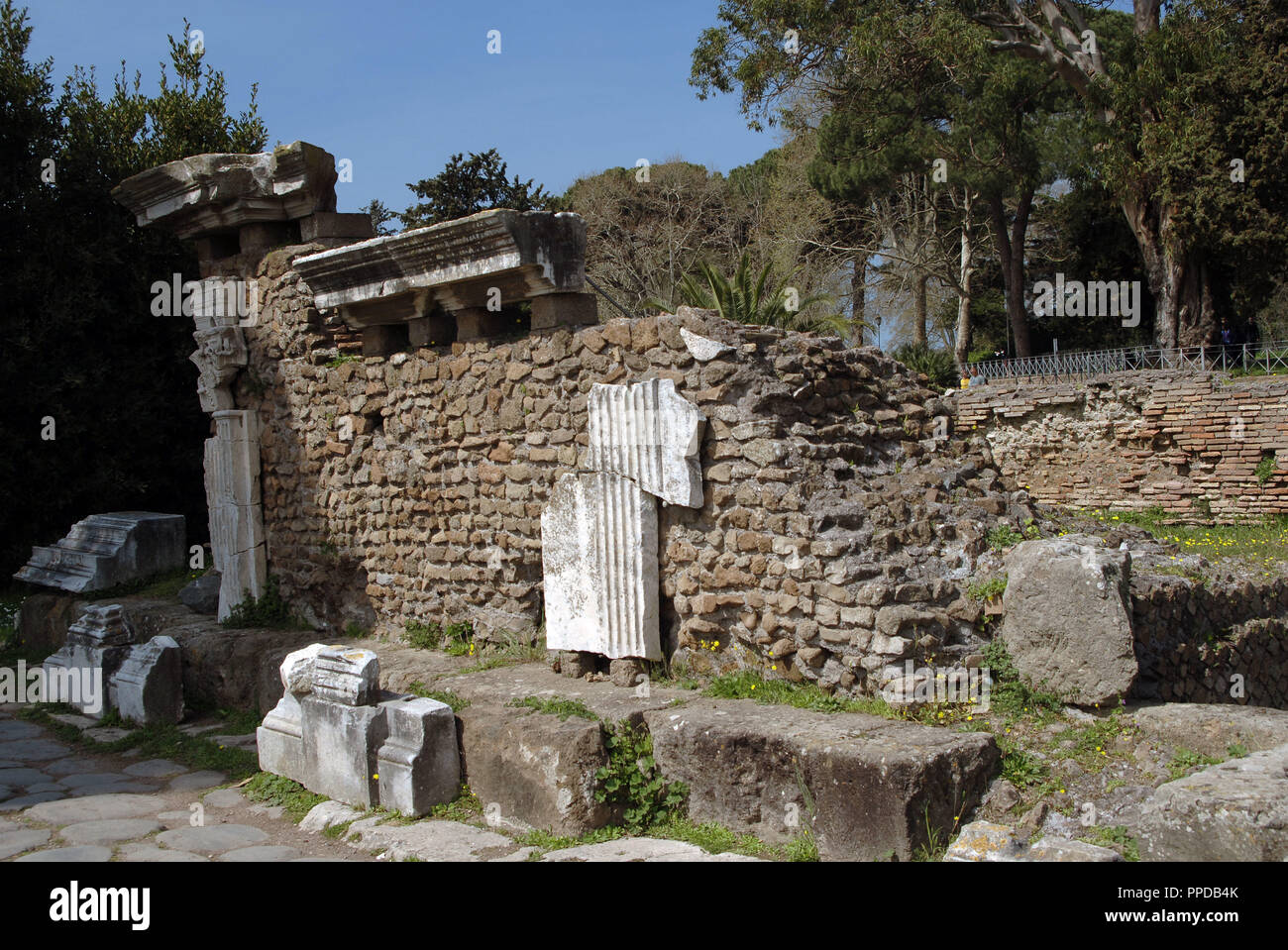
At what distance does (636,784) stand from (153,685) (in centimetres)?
375

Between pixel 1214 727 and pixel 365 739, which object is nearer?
pixel 1214 727

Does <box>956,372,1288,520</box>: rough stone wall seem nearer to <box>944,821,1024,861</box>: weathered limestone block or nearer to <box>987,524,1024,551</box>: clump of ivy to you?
<box>987,524,1024,551</box>: clump of ivy

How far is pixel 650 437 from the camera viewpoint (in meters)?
4.93

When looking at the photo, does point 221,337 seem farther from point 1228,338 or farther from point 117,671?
point 1228,338

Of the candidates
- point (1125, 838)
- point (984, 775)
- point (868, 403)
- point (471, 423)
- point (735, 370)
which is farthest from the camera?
point (471, 423)

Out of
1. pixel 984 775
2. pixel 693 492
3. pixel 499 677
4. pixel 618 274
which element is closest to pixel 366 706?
pixel 499 677

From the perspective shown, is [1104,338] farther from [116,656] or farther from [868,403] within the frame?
[116,656]

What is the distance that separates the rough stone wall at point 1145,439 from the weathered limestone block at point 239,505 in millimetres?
8885

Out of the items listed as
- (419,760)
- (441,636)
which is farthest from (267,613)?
(419,760)

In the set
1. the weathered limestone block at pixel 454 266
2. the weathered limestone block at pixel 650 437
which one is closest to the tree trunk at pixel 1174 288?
the weathered limestone block at pixel 454 266

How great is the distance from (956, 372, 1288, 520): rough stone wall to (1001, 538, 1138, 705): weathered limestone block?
30.9 ft

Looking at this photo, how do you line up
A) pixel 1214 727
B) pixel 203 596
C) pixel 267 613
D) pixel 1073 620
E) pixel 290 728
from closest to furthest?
pixel 1214 727, pixel 1073 620, pixel 290 728, pixel 267 613, pixel 203 596

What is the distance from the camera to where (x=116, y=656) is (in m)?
6.94
